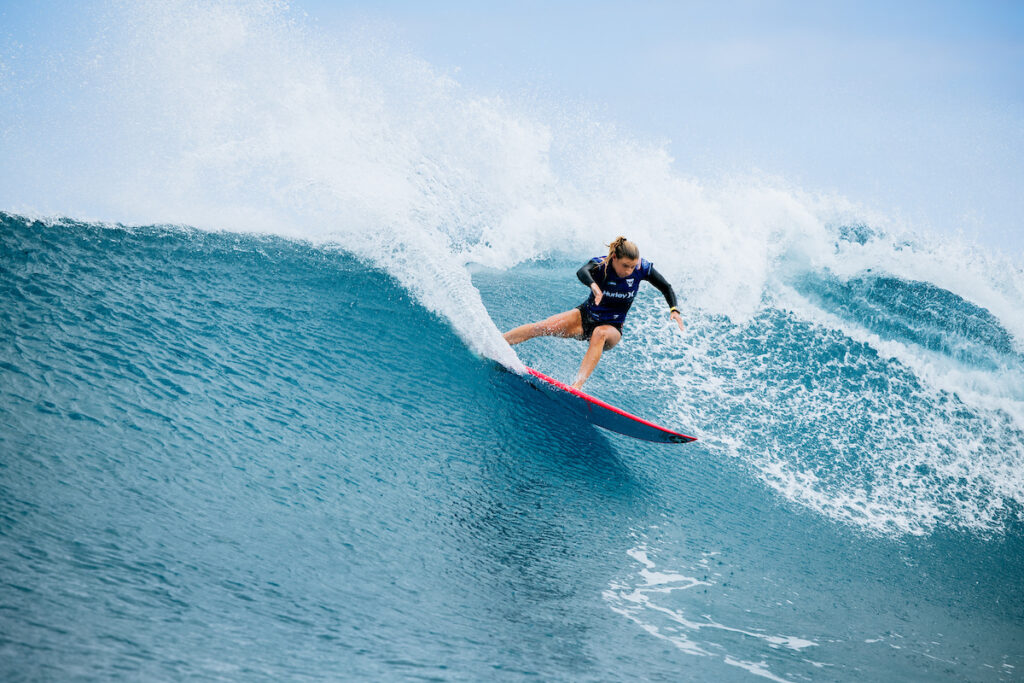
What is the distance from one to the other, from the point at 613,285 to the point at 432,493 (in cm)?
216

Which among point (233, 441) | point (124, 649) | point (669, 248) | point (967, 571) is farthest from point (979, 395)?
point (124, 649)

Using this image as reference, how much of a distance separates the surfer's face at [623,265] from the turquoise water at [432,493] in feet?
3.64

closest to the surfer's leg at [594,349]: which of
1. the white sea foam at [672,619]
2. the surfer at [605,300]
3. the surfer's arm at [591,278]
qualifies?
the surfer at [605,300]

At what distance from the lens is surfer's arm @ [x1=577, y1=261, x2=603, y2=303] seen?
4801 mm

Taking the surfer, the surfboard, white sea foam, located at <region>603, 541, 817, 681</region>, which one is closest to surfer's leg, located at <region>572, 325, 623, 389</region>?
the surfer

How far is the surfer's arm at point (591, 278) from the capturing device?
4.80 meters

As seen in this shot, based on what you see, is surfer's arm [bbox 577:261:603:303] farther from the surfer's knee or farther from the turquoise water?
the turquoise water

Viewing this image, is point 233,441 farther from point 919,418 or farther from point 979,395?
point 979,395

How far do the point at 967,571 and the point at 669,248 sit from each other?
16.7ft

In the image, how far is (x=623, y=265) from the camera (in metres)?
4.79

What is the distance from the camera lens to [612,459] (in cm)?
474

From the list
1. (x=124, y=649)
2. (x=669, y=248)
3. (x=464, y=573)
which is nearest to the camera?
(x=124, y=649)

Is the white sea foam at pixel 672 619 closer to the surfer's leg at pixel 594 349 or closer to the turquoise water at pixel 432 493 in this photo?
the turquoise water at pixel 432 493

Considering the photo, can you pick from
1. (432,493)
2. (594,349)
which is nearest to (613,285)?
(594,349)
